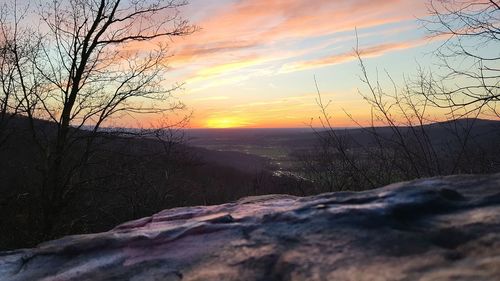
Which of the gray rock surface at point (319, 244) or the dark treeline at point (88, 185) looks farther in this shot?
the dark treeline at point (88, 185)

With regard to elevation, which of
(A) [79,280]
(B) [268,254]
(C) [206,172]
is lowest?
(C) [206,172]

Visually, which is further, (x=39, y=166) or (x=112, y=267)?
(x=39, y=166)

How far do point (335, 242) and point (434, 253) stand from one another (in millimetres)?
539

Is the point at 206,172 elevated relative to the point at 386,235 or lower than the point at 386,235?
lower

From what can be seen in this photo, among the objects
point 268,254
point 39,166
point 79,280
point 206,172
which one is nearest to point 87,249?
point 79,280

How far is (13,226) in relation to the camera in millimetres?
14844

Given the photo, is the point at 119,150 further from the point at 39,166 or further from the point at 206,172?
the point at 206,172

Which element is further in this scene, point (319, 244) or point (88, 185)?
point (88, 185)

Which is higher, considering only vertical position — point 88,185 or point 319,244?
point 319,244

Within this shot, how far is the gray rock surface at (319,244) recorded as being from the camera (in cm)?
208

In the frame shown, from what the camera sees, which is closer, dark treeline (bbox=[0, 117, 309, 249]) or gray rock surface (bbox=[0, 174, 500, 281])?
gray rock surface (bbox=[0, 174, 500, 281])

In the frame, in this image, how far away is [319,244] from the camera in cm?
250

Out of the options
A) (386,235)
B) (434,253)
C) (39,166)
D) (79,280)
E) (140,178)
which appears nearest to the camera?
(434,253)

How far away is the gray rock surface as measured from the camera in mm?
2076
